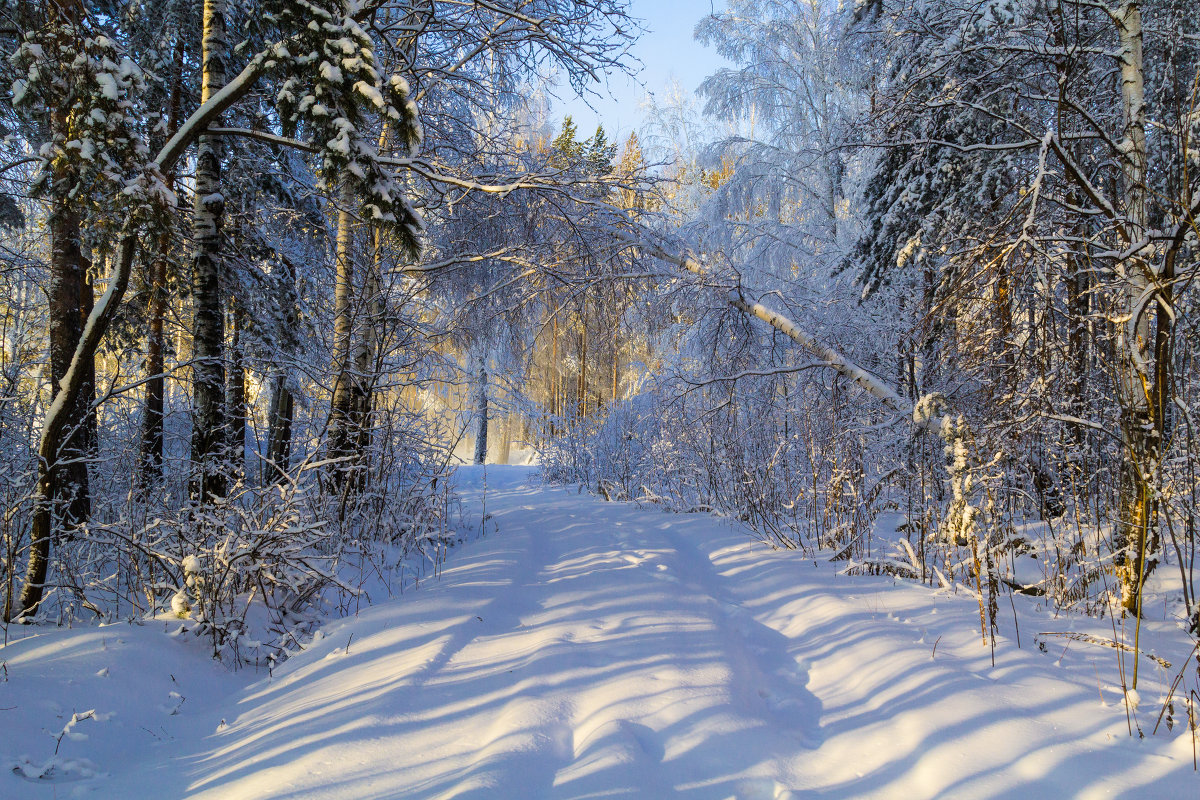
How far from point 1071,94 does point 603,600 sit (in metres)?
4.76

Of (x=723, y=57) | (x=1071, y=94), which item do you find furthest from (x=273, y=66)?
(x=723, y=57)

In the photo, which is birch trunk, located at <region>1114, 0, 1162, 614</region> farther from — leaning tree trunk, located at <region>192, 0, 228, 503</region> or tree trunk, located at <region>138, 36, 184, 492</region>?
tree trunk, located at <region>138, 36, 184, 492</region>

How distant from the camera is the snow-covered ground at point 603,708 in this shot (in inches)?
74.2

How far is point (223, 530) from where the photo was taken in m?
3.80

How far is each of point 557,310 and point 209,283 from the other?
3186 mm

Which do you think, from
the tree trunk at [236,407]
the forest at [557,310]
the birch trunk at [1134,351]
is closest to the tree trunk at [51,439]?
the forest at [557,310]

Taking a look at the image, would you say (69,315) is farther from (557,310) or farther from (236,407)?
(557,310)

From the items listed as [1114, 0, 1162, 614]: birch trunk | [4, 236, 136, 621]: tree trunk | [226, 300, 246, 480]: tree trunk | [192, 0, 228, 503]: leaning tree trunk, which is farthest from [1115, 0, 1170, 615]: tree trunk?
[192, 0, 228, 503]: leaning tree trunk

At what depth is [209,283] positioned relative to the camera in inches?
192

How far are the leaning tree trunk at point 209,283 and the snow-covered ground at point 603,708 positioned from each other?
1.94m

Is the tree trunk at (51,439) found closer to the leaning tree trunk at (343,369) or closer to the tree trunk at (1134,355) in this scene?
the leaning tree trunk at (343,369)

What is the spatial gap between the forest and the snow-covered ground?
286 mm

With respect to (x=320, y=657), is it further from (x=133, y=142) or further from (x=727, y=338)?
(x=727, y=338)

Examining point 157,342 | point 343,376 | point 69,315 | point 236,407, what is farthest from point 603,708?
point 157,342
